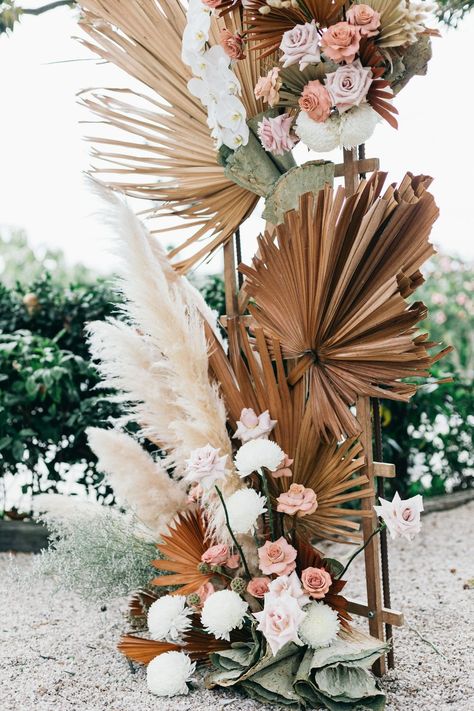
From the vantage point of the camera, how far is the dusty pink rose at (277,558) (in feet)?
6.92

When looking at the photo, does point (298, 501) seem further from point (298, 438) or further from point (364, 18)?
point (364, 18)

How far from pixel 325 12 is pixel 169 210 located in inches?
33.0

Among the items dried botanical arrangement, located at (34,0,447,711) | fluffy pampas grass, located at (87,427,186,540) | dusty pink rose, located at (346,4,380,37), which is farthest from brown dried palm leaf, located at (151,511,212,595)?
dusty pink rose, located at (346,4,380,37)

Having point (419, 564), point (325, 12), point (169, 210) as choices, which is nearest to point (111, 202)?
point (169, 210)

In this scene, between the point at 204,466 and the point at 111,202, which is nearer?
the point at 204,466

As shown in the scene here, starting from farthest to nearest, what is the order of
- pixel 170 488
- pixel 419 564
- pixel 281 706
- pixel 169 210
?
pixel 419 564, pixel 169 210, pixel 170 488, pixel 281 706

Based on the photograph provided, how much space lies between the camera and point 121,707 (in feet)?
6.80

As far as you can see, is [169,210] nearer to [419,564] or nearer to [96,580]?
[96,580]

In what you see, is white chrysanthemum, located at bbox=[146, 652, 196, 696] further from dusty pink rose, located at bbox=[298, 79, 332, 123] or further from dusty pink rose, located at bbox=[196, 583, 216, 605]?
dusty pink rose, located at bbox=[298, 79, 332, 123]

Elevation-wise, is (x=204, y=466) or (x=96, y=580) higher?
(x=204, y=466)

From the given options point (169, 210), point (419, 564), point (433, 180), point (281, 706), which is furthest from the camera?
point (419, 564)

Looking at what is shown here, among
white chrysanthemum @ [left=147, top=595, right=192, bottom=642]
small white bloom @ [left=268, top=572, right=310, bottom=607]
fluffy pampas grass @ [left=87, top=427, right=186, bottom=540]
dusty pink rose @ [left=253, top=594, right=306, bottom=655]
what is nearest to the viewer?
dusty pink rose @ [left=253, top=594, right=306, bottom=655]

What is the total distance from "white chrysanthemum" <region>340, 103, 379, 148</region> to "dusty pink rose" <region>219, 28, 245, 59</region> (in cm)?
39

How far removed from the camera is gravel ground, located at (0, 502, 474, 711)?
211cm
